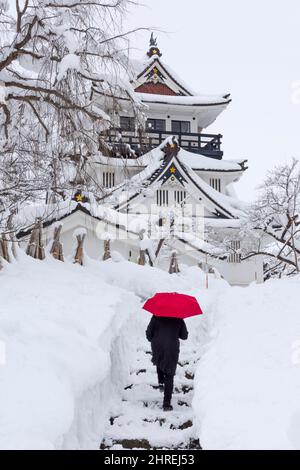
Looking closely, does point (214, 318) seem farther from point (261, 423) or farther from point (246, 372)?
point (261, 423)

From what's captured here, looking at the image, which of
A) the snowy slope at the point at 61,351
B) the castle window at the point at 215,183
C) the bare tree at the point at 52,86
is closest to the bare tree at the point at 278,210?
the castle window at the point at 215,183

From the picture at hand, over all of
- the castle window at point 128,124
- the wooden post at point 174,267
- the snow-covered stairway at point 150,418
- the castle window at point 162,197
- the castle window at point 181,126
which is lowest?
the snow-covered stairway at point 150,418

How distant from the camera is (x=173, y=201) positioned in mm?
26047

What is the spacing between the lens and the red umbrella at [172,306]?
6.97 meters

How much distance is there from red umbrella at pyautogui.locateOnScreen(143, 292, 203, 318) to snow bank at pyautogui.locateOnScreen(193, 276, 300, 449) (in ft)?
3.09

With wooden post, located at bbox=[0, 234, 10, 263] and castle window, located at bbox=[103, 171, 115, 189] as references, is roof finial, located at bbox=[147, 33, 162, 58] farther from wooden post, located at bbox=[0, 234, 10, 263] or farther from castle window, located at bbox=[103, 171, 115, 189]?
wooden post, located at bbox=[0, 234, 10, 263]

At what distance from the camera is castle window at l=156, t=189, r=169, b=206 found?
26.0 metres

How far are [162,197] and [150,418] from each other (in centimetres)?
2012

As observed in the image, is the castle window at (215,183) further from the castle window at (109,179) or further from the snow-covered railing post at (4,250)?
the snow-covered railing post at (4,250)

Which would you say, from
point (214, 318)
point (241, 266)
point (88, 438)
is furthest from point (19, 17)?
point (241, 266)

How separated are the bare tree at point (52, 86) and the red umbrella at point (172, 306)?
9.09ft

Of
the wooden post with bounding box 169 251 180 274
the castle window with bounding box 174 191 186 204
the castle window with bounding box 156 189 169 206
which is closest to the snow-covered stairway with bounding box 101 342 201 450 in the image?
the wooden post with bounding box 169 251 180 274

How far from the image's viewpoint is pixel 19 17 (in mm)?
7781
